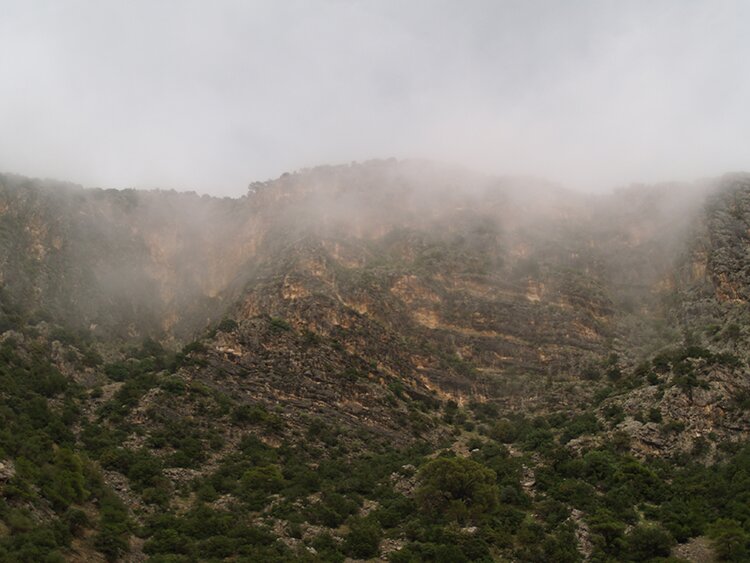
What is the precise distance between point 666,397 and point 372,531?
110ft

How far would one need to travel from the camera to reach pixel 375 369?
86.6 meters

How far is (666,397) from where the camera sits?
229 feet

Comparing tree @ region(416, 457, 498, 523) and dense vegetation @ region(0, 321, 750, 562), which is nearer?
dense vegetation @ region(0, 321, 750, 562)

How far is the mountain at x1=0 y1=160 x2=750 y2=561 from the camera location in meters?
53.1

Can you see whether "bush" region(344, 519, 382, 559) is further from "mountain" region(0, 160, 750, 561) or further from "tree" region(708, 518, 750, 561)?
"tree" region(708, 518, 750, 561)

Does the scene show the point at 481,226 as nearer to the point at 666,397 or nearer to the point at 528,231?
the point at 528,231

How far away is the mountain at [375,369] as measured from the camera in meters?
53.1

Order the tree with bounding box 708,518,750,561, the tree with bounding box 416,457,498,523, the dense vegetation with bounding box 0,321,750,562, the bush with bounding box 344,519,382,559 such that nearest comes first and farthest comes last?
the tree with bounding box 708,518,750,561, the dense vegetation with bounding box 0,321,750,562, the bush with bounding box 344,519,382,559, the tree with bounding box 416,457,498,523

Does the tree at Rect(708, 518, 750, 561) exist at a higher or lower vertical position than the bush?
higher

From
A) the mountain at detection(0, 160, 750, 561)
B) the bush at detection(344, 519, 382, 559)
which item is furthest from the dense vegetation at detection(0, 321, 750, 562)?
the mountain at detection(0, 160, 750, 561)

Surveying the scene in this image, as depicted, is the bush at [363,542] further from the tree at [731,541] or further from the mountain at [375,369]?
the tree at [731,541]

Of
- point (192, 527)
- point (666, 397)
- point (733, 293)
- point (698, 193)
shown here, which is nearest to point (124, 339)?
point (192, 527)

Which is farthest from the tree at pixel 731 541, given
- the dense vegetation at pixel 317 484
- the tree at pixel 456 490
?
the tree at pixel 456 490

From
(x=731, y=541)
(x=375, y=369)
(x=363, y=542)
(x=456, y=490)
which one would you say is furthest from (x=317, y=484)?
(x=731, y=541)
